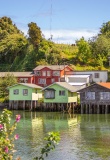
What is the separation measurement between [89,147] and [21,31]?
86.4m

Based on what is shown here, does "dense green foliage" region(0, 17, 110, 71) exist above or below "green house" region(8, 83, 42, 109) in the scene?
above

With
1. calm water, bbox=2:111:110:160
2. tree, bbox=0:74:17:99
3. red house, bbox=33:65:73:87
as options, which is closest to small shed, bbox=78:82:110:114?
calm water, bbox=2:111:110:160

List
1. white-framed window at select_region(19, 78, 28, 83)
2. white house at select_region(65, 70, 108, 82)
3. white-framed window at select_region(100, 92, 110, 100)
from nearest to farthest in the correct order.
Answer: white-framed window at select_region(100, 92, 110, 100) < white-framed window at select_region(19, 78, 28, 83) < white house at select_region(65, 70, 108, 82)

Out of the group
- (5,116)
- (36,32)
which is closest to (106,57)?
(36,32)

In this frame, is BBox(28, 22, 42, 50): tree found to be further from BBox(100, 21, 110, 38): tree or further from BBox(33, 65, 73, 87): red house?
BBox(100, 21, 110, 38): tree

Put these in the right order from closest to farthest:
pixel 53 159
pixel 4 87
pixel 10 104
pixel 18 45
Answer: pixel 53 159
pixel 10 104
pixel 4 87
pixel 18 45

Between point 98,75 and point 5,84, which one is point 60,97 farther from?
point 98,75

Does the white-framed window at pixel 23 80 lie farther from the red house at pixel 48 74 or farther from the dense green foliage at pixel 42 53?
the dense green foliage at pixel 42 53

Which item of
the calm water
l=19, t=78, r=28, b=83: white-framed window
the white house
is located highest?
the white house

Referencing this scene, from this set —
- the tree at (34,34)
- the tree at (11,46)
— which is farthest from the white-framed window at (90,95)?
the tree at (11,46)

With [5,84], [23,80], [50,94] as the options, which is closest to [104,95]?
[50,94]

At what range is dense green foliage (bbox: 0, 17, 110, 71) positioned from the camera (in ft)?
292

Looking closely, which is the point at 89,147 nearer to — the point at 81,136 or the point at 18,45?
the point at 81,136

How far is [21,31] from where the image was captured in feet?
366
